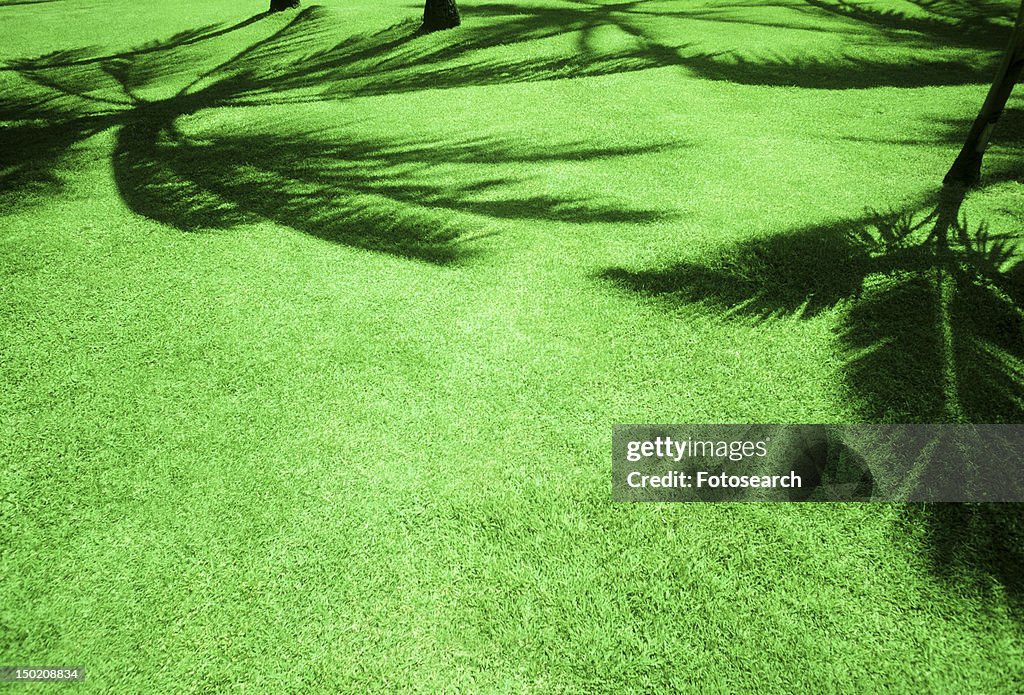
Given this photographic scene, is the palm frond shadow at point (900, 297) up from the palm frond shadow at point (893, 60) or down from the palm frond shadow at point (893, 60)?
down

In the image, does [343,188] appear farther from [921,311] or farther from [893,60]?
[893,60]

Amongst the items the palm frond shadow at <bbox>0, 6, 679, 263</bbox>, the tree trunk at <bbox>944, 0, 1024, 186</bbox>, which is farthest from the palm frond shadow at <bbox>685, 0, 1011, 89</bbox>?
the tree trunk at <bbox>944, 0, 1024, 186</bbox>

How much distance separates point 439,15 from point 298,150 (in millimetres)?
3954

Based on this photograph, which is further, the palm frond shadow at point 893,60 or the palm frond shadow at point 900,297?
the palm frond shadow at point 893,60

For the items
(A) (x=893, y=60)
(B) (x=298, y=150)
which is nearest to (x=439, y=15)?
(B) (x=298, y=150)

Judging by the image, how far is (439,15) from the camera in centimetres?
719

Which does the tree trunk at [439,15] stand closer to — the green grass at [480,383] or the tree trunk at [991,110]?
the green grass at [480,383]

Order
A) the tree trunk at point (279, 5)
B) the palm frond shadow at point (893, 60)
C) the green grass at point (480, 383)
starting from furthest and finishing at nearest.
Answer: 1. the tree trunk at point (279, 5)
2. the palm frond shadow at point (893, 60)
3. the green grass at point (480, 383)

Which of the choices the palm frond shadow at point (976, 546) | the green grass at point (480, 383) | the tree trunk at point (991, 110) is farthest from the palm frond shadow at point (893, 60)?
the palm frond shadow at point (976, 546)

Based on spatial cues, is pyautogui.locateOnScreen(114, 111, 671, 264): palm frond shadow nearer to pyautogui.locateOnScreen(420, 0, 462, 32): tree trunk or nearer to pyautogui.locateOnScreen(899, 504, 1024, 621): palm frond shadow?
pyautogui.locateOnScreen(899, 504, 1024, 621): palm frond shadow

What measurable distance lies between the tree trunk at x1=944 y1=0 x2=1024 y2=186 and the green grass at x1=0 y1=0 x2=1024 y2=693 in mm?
161

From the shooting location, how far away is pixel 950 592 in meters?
1.63

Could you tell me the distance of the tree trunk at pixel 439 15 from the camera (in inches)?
280

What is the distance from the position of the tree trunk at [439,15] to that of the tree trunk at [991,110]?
19.6ft
